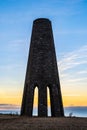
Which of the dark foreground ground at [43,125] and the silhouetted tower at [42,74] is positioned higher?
the silhouetted tower at [42,74]

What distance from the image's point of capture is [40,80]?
24.8m

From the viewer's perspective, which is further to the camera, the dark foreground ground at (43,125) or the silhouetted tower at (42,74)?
the silhouetted tower at (42,74)

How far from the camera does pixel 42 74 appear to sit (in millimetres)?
24891

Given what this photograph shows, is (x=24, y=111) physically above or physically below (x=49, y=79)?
below

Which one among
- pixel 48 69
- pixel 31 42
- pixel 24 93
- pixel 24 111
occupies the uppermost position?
pixel 31 42

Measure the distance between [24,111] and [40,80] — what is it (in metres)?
3.43

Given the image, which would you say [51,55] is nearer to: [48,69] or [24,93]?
[48,69]

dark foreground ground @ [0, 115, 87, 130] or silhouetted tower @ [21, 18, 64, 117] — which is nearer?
dark foreground ground @ [0, 115, 87, 130]

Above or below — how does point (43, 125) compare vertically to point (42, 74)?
below

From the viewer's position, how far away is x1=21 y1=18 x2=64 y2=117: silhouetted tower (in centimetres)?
2462

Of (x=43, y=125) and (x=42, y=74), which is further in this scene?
(x=42, y=74)

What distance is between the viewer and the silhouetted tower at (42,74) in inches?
969

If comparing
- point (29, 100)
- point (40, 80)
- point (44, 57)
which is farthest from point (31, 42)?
point (29, 100)

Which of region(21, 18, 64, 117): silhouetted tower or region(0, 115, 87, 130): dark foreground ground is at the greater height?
region(21, 18, 64, 117): silhouetted tower
